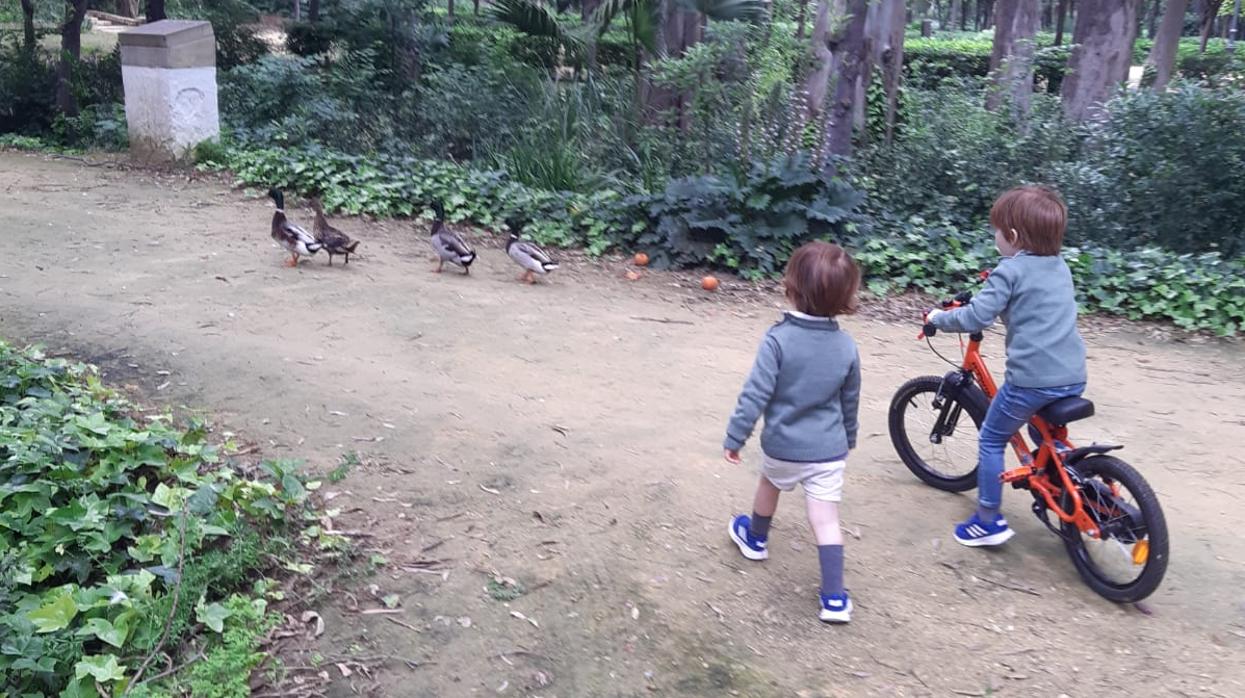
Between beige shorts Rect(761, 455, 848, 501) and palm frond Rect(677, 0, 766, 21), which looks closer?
beige shorts Rect(761, 455, 848, 501)

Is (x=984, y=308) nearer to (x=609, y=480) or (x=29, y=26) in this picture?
(x=609, y=480)

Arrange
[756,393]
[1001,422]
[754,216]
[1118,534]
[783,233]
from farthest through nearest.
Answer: [754,216] → [783,233] → [1001,422] → [1118,534] → [756,393]

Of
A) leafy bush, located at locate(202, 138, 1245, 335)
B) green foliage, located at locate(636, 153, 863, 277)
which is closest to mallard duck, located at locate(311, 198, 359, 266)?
leafy bush, located at locate(202, 138, 1245, 335)

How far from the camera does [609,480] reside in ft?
15.9

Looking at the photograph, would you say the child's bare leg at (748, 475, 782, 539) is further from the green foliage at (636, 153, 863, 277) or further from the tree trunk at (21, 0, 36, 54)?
the tree trunk at (21, 0, 36, 54)

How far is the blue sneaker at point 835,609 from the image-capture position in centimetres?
373

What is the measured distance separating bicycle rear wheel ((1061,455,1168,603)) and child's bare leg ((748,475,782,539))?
1.18m

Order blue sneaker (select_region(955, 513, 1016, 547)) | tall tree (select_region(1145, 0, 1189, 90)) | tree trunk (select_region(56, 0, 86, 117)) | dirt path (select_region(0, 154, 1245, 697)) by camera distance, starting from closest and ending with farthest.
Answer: dirt path (select_region(0, 154, 1245, 697))
blue sneaker (select_region(955, 513, 1016, 547))
tall tree (select_region(1145, 0, 1189, 90))
tree trunk (select_region(56, 0, 86, 117))

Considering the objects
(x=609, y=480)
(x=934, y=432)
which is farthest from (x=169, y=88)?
Result: (x=934, y=432)

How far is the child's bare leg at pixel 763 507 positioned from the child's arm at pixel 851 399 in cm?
38

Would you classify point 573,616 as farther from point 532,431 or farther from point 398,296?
point 398,296

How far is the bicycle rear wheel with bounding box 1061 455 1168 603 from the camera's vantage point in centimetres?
366

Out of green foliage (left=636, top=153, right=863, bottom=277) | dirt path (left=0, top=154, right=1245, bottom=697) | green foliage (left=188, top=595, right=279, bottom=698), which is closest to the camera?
green foliage (left=188, top=595, right=279, bottom=698)

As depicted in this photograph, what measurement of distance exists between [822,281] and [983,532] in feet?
4.80
